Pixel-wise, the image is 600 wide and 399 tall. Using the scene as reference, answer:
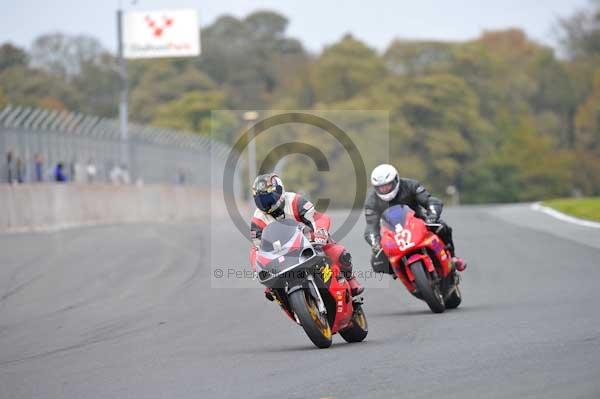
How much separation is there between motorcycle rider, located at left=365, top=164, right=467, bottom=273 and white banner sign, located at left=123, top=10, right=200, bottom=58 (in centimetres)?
4070

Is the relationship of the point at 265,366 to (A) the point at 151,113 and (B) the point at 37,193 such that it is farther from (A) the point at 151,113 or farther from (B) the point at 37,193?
(A) the point at 151,113

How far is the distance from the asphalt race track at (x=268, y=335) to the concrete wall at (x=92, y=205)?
6.21 m

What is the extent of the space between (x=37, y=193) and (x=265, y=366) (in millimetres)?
21335

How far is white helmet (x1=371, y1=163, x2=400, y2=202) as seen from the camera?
12648 millimetres

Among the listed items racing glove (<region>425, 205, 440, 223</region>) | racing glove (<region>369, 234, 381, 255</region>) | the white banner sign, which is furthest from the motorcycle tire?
the white banner sign

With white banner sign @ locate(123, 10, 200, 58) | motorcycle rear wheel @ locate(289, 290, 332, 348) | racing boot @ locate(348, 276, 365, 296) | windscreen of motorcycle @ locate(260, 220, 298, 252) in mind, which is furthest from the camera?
white banner sign @ locate(123, 10, 200, 58)

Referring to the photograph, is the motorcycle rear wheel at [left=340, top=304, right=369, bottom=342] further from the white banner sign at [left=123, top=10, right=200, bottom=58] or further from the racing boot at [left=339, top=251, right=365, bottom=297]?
the white banner sign at [left=123, top=10, right=200, bottom=58]

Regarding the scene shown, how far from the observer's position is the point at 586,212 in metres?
29.6

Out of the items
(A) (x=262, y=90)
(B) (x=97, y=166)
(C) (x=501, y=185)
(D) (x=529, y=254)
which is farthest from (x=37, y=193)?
(A) (x=262, y=90)

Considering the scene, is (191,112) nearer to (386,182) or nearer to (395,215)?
(386,182)

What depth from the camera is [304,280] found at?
9.50 m

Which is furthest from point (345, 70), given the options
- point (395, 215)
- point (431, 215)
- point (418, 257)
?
point (418, 257)

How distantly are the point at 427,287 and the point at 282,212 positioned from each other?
2.50 meters

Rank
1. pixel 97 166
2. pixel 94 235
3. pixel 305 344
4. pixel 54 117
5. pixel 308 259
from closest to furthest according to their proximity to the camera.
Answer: pixel 308 259 < pixel 305 344 < pixel 94 235 < pixel 54 117 < pixel 97 166
